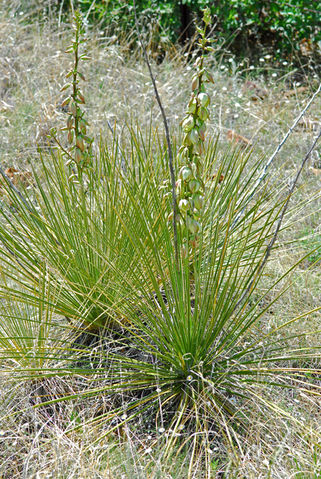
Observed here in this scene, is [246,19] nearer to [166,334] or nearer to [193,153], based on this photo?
[193,153]

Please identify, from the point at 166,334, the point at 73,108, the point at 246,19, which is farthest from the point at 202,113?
the point at 246,19

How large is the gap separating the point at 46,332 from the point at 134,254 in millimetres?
408

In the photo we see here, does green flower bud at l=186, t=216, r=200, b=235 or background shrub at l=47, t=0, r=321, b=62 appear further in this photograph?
background shrub at l=47, t=0, r=321, b=62

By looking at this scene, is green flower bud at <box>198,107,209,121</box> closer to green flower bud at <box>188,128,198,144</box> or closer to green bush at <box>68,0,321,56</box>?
green flower bud at <box>188,128,198,144</box>

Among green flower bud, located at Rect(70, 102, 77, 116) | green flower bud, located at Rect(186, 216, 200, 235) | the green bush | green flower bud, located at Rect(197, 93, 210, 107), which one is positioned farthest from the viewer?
the green bush

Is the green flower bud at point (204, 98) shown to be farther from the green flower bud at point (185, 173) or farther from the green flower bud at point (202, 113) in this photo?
the green flower bud at point (185, 173)

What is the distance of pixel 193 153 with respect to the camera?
1733 mm

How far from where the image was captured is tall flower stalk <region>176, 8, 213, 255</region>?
1.66m

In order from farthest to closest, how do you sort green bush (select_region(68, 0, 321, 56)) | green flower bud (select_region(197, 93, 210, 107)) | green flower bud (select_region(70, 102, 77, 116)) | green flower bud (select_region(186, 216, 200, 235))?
green bush (select_region(68, 0, 321, 56))
green flower bud (select_region(70, 102, 77, 116))
green flower bud (select_region(186, 216, 200, 235))
green flower bud (select_region(197, 93, 210, 107))

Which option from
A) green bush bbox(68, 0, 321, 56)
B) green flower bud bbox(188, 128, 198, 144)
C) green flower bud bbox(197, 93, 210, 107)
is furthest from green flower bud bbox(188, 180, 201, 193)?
green bush bbox(68, 0, 321, 56)

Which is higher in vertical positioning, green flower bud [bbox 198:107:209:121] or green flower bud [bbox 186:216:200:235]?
green flower bud [bbox 198:107:209:121]

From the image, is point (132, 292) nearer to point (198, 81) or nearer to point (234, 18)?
point (198, 81)

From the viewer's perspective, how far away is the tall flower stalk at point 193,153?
5.45ft

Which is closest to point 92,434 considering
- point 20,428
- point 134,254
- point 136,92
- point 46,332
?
point 20,428
